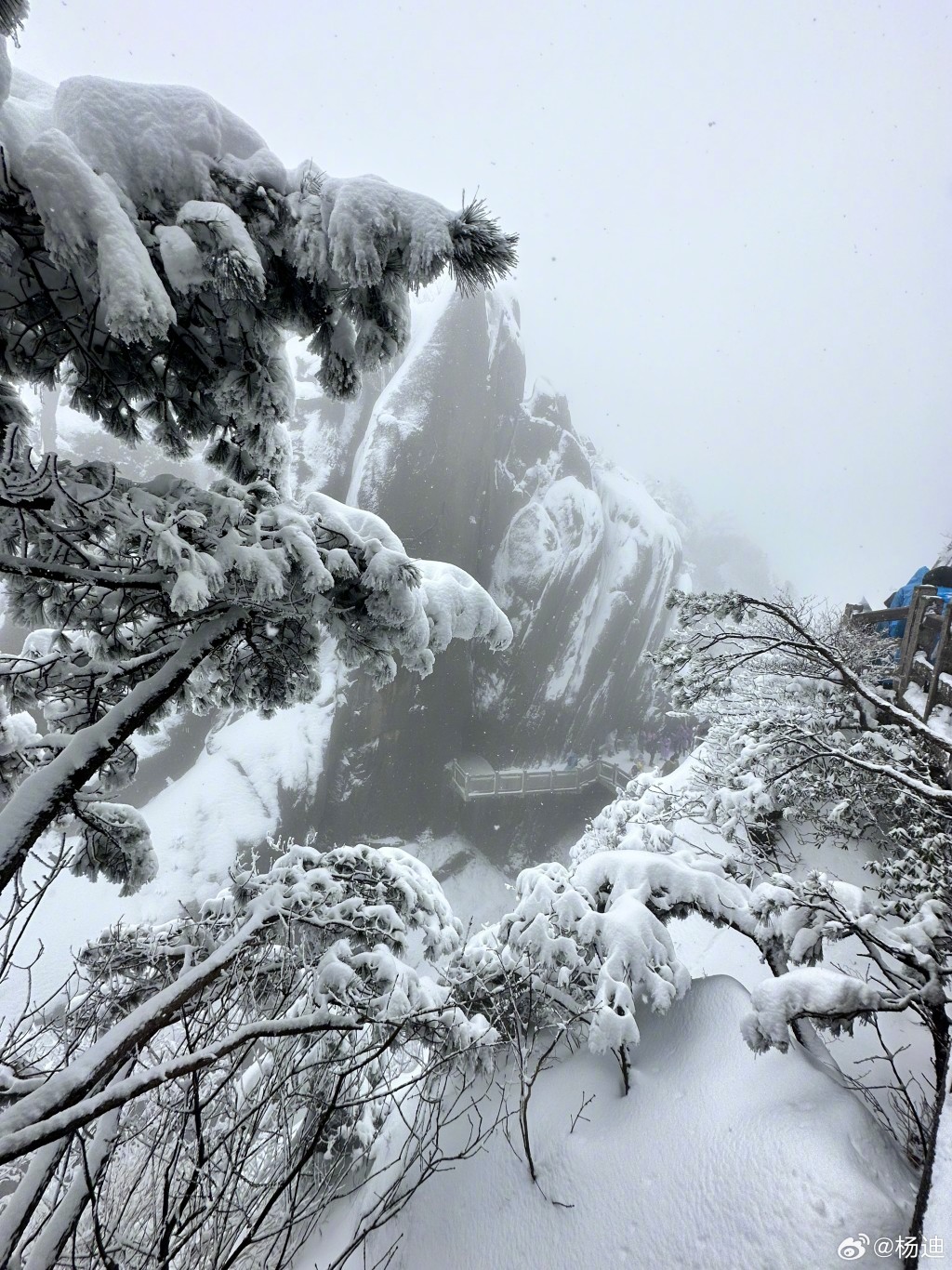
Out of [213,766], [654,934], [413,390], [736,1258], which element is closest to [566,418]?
[413,390]

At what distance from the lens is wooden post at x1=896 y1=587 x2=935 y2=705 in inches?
300

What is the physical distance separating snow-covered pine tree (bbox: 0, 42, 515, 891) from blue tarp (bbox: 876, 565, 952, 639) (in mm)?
11018

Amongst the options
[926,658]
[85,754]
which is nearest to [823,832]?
[926,658]

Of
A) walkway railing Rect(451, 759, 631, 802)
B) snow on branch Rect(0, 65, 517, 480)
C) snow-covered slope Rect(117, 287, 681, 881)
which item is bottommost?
walkway railing Rect(451, 759, 631, 802)

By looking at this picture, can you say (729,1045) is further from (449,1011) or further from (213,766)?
(213,766)

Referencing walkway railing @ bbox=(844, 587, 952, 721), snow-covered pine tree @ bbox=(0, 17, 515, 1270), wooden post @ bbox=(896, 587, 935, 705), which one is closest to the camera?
snow-covered pine tree @ bbox=(0, 17, 515, 1270)

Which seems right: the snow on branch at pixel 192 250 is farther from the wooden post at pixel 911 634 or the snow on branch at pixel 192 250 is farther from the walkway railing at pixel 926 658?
the wooden post at pixel 911 634

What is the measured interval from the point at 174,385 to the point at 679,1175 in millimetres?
5894

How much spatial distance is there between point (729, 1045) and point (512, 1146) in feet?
5.99

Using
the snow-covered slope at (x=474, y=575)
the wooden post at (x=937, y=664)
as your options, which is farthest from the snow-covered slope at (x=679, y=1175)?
the snow-covered slope at (x=474, y=575)

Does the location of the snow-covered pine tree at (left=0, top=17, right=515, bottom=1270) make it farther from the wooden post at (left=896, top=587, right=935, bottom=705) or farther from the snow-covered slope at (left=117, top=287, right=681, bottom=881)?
the snow-covered slope at (left=117, top=287, right=681, bottom=881)

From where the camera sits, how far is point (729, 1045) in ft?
12.6

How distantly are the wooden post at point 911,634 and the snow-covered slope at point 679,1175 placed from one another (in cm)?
631

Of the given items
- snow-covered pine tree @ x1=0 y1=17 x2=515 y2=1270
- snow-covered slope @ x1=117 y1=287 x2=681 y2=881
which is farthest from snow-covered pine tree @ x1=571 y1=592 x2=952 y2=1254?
snow-covered slope @ x1=117 y1=287 x2=681 y2=881
